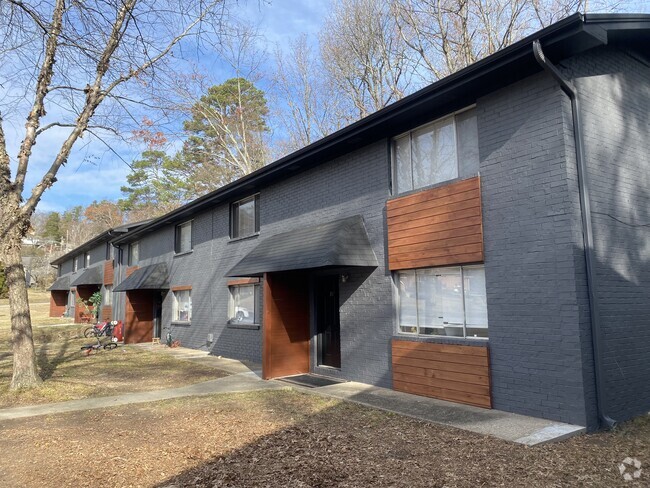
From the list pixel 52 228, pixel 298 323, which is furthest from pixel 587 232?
pixel 52 228

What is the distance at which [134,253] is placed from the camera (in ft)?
77.7

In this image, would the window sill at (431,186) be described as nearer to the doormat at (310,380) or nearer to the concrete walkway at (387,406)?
the concrete walkway at (387,406)

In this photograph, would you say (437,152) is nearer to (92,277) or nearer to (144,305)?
(144,305)

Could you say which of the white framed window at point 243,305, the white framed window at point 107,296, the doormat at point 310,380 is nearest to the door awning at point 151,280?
the white framed window at point 243,305

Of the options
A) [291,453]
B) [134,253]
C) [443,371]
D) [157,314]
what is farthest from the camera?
[134,253]

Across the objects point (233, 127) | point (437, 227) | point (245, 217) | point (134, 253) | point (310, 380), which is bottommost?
point (310, 380)

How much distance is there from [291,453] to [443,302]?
3.84 meters

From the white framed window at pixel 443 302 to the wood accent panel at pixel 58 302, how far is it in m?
38.2

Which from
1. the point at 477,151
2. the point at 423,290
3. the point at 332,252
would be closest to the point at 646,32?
the point at 477,151

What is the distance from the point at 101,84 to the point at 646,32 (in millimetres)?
10502

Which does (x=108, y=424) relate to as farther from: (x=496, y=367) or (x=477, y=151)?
(x=477, y=151)

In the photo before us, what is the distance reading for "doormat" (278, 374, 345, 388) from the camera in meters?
9.75

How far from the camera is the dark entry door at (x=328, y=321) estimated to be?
10734mm

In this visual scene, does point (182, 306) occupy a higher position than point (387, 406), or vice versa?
point (182, 306)
